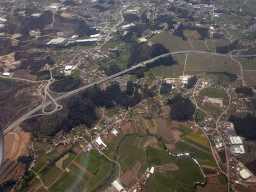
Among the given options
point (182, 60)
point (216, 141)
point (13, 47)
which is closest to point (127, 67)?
point (182, 60)

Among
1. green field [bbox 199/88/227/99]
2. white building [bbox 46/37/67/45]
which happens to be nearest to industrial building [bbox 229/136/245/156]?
green field [bbox 199/88/227/99]

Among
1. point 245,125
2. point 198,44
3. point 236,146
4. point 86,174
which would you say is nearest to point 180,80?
point 245,125

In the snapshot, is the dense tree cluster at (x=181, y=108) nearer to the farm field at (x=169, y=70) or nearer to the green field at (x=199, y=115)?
the green field at (x=199, y=115)

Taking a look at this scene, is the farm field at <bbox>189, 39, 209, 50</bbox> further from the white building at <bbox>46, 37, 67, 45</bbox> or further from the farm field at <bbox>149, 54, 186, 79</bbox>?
the white building at <bbox>46, 37, 67, 45</bbox>

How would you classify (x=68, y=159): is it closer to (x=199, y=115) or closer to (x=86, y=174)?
(x=86, y=174)

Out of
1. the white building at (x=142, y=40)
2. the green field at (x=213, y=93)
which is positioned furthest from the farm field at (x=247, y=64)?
the white building at (x=142, y=40)

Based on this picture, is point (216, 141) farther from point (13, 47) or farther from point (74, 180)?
point (13, 47)
